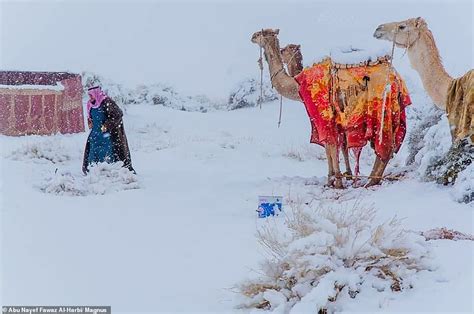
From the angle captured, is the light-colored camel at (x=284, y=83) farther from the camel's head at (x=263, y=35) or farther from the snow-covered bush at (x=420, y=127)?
the snow-covered bush at (x=420, y=127)

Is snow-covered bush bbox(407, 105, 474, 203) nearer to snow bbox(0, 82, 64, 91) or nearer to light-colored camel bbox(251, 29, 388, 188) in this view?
light-colored camel bbox(251, 29, 388, 188)

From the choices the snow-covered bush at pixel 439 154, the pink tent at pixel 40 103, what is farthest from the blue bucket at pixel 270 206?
the pink tent at pixel 40 103

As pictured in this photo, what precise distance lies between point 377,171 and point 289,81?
107 centimetres

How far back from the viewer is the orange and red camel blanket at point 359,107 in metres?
5.19

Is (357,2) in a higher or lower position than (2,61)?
higher

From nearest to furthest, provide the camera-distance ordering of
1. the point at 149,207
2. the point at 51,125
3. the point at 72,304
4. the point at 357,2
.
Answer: the point at 72,304 → the point at 149,207 → the point at 357,2 → the point at 51,125

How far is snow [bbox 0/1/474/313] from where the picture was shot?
14.1ft

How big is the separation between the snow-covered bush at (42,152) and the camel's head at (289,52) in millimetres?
2074

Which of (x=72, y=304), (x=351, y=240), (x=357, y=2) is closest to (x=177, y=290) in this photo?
(x=72, y=304)

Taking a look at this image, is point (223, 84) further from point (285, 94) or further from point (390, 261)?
point (390, 261)

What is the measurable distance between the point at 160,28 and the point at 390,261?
9.71 feet

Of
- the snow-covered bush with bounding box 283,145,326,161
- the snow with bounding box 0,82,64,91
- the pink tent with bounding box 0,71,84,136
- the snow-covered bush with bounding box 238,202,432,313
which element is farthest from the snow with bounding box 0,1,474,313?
the snow-covered bush with bounding box 238,202,432,313

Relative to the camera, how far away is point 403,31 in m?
5.01

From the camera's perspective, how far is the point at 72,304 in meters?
3.59
